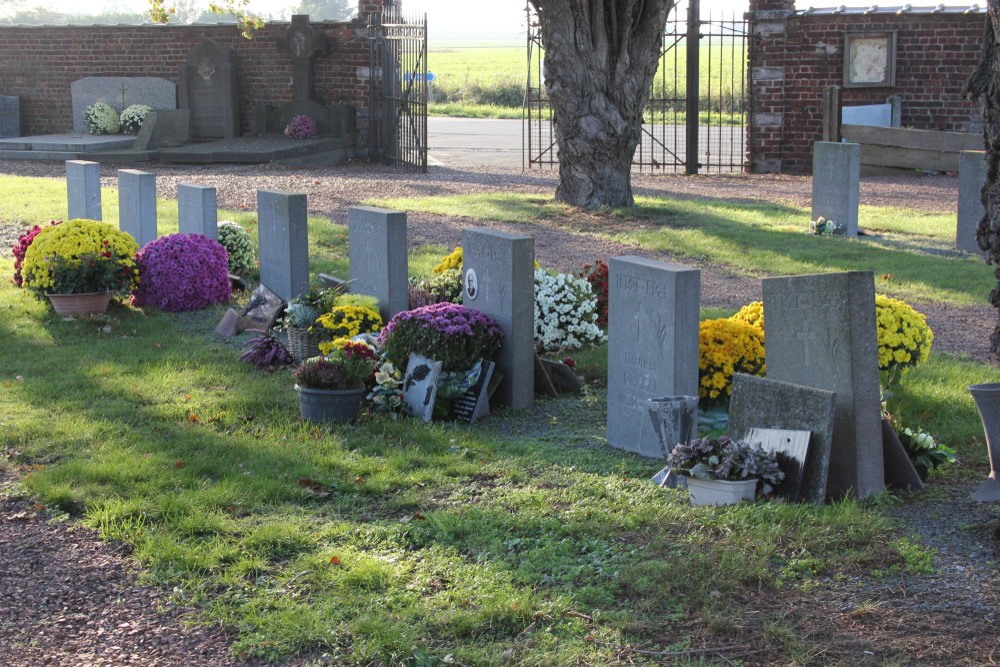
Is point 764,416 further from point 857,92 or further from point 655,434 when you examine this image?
point 857,92

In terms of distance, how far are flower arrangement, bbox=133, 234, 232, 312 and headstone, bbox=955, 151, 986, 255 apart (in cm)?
778

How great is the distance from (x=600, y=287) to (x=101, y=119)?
18210 millimetres

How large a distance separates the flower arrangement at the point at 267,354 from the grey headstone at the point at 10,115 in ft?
67.2

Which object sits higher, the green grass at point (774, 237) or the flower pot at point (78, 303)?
the green grass at point (774, 237)

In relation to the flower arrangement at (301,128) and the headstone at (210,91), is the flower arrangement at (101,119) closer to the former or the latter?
the headstone at (210,91)

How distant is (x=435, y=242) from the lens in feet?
43.9

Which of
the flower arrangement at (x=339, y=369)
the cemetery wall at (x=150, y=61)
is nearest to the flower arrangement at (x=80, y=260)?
the flower arrangement at (x=339, y=369)

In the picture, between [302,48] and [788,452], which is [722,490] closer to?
[788,452]

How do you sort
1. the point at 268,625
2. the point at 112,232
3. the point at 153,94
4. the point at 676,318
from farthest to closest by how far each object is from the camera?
1. the point at 153,94
2. the point at 112,232
3. the point at 676,318
4. the point at 268,625

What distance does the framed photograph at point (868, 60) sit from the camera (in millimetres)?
21250

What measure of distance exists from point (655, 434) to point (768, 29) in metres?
17.1

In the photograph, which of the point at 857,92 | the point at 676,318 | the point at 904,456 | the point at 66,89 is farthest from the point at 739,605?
the point at 66,89

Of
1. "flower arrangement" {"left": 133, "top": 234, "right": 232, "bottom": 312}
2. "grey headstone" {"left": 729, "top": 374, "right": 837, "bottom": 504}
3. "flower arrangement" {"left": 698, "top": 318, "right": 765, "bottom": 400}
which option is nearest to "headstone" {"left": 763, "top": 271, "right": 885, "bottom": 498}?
"grey headstone" {"left": 729, "top": 374, "right": 837, "bottom": 504}

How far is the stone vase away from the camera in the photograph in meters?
5.16
